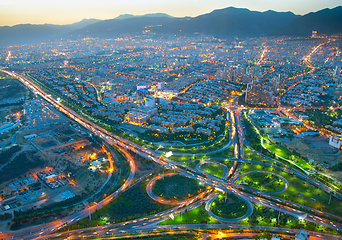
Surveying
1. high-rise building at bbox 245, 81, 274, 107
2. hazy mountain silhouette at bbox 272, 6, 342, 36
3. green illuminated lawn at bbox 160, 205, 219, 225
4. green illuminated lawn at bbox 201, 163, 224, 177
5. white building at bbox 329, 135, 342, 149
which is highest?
hazy mountain silhouette at bbox 272, 6, 342, 36

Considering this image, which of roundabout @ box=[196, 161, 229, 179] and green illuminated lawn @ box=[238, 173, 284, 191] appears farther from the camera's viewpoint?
roundabout @ box=[196, 161, 229, 179]

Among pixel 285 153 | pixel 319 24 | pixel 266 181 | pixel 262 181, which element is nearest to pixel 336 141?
pixel 285 153

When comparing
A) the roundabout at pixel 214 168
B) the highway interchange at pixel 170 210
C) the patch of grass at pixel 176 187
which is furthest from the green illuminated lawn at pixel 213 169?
the patch of grass at pixel 176 187

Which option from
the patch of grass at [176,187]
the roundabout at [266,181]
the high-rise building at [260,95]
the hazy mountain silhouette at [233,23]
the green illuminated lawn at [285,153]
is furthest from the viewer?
the hazy mountain silhouette at [233,23]

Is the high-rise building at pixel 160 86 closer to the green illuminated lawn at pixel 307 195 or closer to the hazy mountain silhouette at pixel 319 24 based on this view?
the green illuminated lawn at pixel 307 195

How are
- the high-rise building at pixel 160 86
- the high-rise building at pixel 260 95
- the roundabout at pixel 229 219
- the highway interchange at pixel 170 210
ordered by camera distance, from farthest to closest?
1. the high-rise building at pixel 160 86
2. the high-rise building at pixel 260 95
3. the roundabout at pixel 229 219
4. the highway interchange at pixel 170 210

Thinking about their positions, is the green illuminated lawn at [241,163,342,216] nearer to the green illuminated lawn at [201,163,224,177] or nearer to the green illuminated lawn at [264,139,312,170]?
the green illuminated lawn at [264,139,312,170]

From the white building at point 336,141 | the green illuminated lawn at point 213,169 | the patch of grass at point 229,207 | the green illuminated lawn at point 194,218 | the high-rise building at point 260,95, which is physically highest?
the high-rise building at point 260,95

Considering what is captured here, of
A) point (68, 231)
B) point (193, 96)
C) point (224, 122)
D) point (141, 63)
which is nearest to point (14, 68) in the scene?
point (141, 63)

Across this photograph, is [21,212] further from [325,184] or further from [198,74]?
[198,74]

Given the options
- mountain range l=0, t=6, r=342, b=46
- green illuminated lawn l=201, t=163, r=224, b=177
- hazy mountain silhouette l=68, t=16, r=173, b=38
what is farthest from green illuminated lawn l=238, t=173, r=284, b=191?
hazy mountain silhouette l=68, t=16, r=173, b=38
